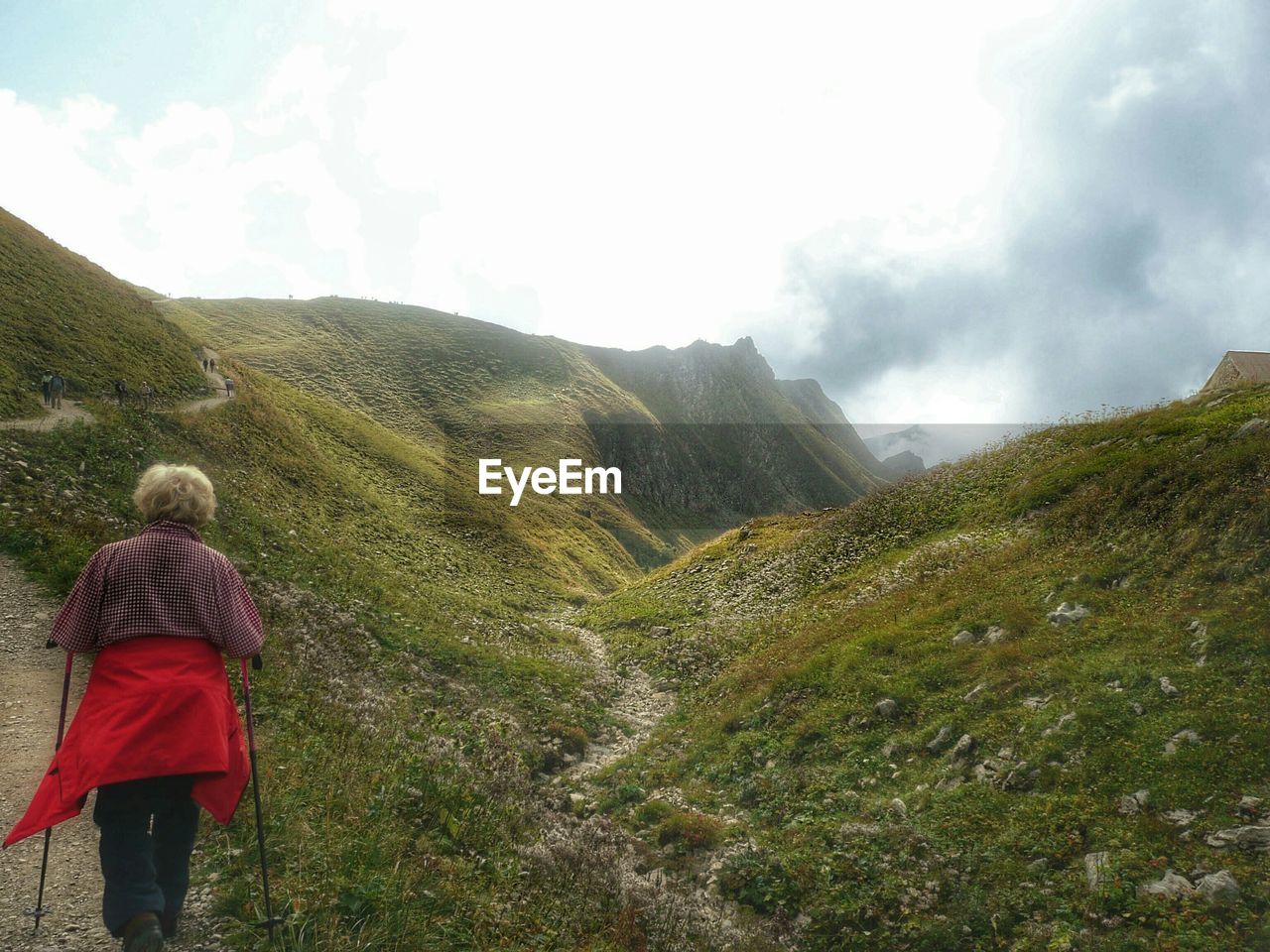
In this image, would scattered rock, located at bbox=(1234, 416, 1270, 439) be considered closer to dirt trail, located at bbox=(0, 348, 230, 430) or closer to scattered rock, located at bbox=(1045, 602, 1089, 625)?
scattered rock, located at bbox=(1045, 602, 1089, 625)

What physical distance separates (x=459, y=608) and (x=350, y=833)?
2023 cm

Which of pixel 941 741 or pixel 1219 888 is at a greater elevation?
pixel 1219 888

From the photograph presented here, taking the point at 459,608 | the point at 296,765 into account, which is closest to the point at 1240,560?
the point at 296,765

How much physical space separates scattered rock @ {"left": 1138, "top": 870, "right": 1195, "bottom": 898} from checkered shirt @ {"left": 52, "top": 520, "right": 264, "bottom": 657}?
9400mm

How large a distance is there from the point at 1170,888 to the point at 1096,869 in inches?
26.1

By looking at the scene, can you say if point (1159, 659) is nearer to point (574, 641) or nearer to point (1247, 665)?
point (1247, 665)

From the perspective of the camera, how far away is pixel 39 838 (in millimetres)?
6449

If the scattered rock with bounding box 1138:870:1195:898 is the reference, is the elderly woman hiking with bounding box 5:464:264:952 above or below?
above

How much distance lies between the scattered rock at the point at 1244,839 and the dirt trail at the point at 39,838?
33.1 feet

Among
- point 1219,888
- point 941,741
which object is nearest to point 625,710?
point 941,741

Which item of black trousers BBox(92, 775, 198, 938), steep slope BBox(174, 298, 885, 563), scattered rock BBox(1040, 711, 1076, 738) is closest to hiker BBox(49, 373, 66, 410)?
black trousers BBox(92, 775, 198, 938)

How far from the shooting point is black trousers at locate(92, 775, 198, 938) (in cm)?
454

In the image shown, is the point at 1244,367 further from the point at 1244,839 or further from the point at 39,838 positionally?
the point at 39,838

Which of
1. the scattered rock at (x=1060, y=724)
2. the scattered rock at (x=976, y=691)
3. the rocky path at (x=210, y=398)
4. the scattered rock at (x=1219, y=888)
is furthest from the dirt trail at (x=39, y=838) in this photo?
the rocky path at (x=210, y=398)
